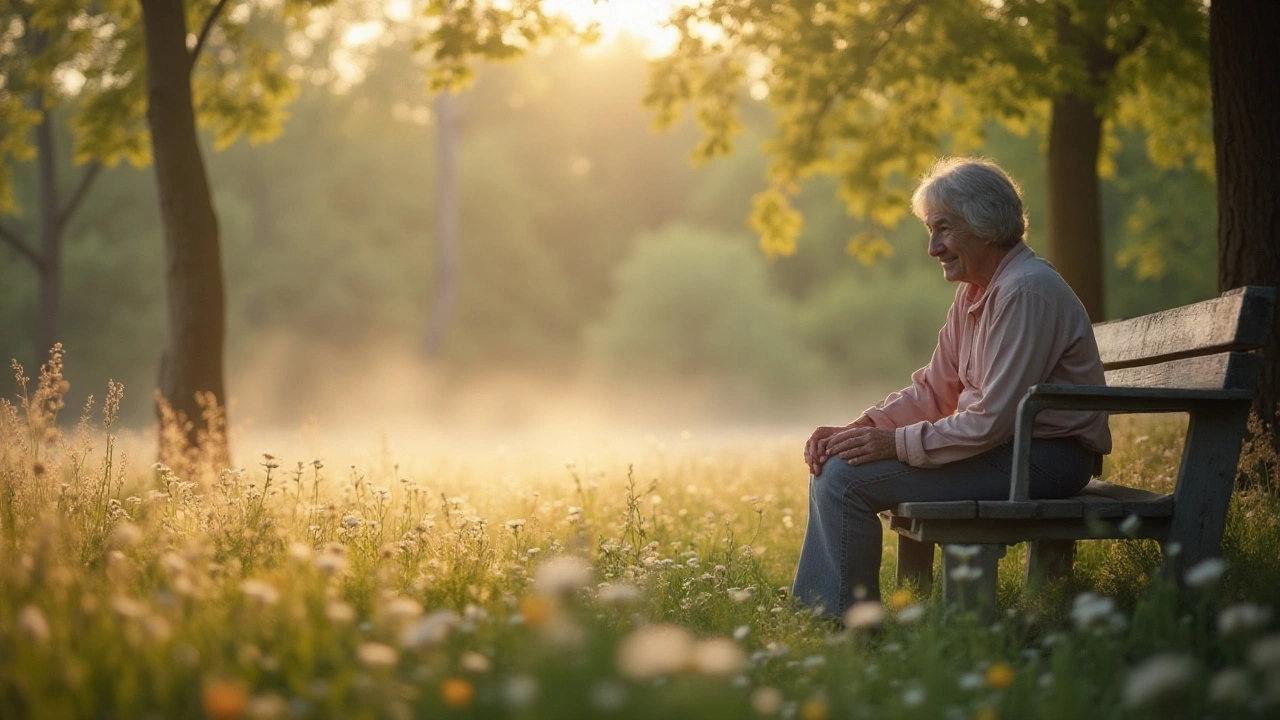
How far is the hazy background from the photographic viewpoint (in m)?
30.1

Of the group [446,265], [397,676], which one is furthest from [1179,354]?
[446,265]

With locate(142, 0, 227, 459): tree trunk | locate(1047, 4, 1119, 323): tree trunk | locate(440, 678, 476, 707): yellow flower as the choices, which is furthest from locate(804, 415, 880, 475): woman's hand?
locate(1047, 4, 1119, 323): tree trunk

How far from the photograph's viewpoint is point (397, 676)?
319 cm

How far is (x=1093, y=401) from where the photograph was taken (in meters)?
3.96

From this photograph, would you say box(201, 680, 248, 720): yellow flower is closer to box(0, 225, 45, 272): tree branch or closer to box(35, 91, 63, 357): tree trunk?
box(0, 225, 45, 272): tree branch

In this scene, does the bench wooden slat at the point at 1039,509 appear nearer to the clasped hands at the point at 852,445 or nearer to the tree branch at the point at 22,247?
the clasped hands at the point at 852,445

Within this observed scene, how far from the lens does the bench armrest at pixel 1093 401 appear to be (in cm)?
390

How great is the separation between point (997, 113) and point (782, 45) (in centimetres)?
227

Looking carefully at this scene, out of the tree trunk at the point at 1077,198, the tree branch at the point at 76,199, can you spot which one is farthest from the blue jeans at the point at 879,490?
the tree branch at the point at 76,199

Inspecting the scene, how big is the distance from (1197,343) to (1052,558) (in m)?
1.13

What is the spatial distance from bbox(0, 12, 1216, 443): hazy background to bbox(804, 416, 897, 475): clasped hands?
852 inches

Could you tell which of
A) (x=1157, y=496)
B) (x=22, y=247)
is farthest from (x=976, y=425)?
(x=22, y=247)

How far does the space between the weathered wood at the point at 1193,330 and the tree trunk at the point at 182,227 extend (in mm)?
5764

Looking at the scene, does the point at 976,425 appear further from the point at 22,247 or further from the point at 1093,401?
the point at 22,247
